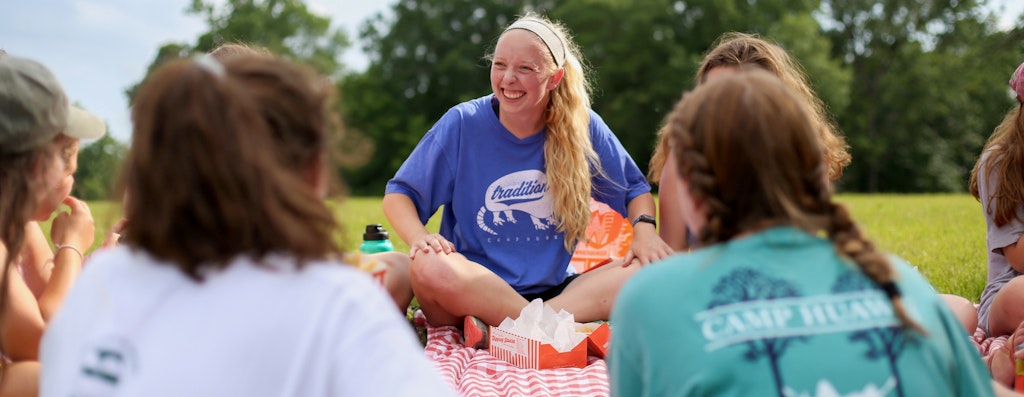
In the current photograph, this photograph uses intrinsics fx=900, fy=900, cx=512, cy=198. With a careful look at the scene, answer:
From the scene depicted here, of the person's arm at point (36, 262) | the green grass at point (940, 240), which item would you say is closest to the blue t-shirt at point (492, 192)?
the green grass at point (940, 240)

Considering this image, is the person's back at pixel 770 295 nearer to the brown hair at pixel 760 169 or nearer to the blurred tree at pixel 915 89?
the brown hair at pixel 760 169

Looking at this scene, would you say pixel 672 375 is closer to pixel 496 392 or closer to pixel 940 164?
pixel 496 392

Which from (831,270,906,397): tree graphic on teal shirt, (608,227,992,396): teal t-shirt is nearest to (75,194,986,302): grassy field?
(608,227,992,396): teal t-shirt

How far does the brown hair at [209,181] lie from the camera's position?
1.24 metres

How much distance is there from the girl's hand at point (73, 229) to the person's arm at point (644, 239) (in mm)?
1981

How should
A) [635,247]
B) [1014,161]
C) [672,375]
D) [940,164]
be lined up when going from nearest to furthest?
1. [672,375]
2. [1014,161]
3. [635,247]
4. [940,164]

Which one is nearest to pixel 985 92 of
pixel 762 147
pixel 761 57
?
pixel 761 57

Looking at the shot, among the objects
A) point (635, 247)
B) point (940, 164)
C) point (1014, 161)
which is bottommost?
point (940, 164)

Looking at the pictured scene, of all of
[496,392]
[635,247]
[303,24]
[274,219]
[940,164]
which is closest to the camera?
[274,219]

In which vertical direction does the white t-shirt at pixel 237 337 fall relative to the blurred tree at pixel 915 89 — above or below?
above

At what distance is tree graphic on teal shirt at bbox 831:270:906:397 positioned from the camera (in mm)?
1366

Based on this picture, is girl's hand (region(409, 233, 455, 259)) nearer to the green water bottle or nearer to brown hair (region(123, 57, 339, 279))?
the green water bottle

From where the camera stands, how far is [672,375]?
1.39 m

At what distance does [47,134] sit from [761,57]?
2735 millimetres
